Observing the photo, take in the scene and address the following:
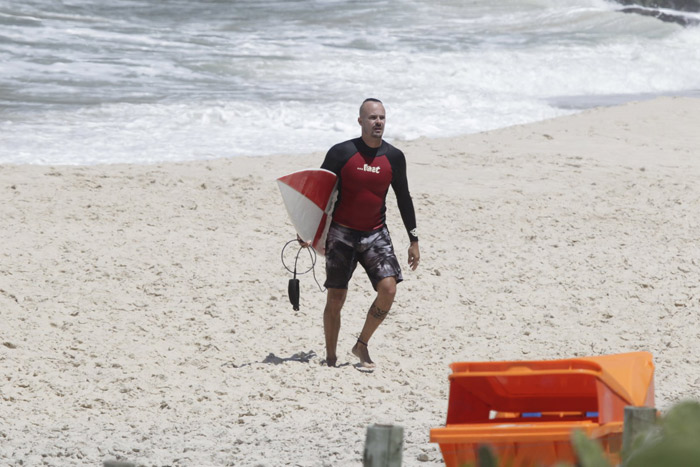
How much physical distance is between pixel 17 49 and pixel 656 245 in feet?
46.1

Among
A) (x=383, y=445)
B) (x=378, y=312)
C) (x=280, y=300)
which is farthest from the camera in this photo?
(x=280, y=300)

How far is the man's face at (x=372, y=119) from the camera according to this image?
19.2 ft

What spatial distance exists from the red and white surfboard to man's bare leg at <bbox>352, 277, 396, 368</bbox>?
0.45 m

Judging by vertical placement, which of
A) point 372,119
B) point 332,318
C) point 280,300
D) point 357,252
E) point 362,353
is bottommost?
point 280,300

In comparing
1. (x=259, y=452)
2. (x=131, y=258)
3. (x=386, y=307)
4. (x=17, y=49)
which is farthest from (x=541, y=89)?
(x=259, y=452)

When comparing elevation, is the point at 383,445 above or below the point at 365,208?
above

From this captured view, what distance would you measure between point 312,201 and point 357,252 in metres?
0.41

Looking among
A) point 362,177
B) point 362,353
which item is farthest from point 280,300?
point 362,177

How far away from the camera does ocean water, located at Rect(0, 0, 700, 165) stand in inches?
540

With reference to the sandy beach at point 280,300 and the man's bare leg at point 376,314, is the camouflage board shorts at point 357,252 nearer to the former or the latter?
the man's bare leg at point 376,314

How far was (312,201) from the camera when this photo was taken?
6.00 metres

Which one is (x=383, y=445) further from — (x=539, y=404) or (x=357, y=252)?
(x=357, y=252)

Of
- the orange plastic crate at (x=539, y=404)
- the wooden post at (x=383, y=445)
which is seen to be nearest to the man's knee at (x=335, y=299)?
the orange plastic crate at (x=539, y=404)

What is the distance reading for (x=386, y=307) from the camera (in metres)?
6.07
